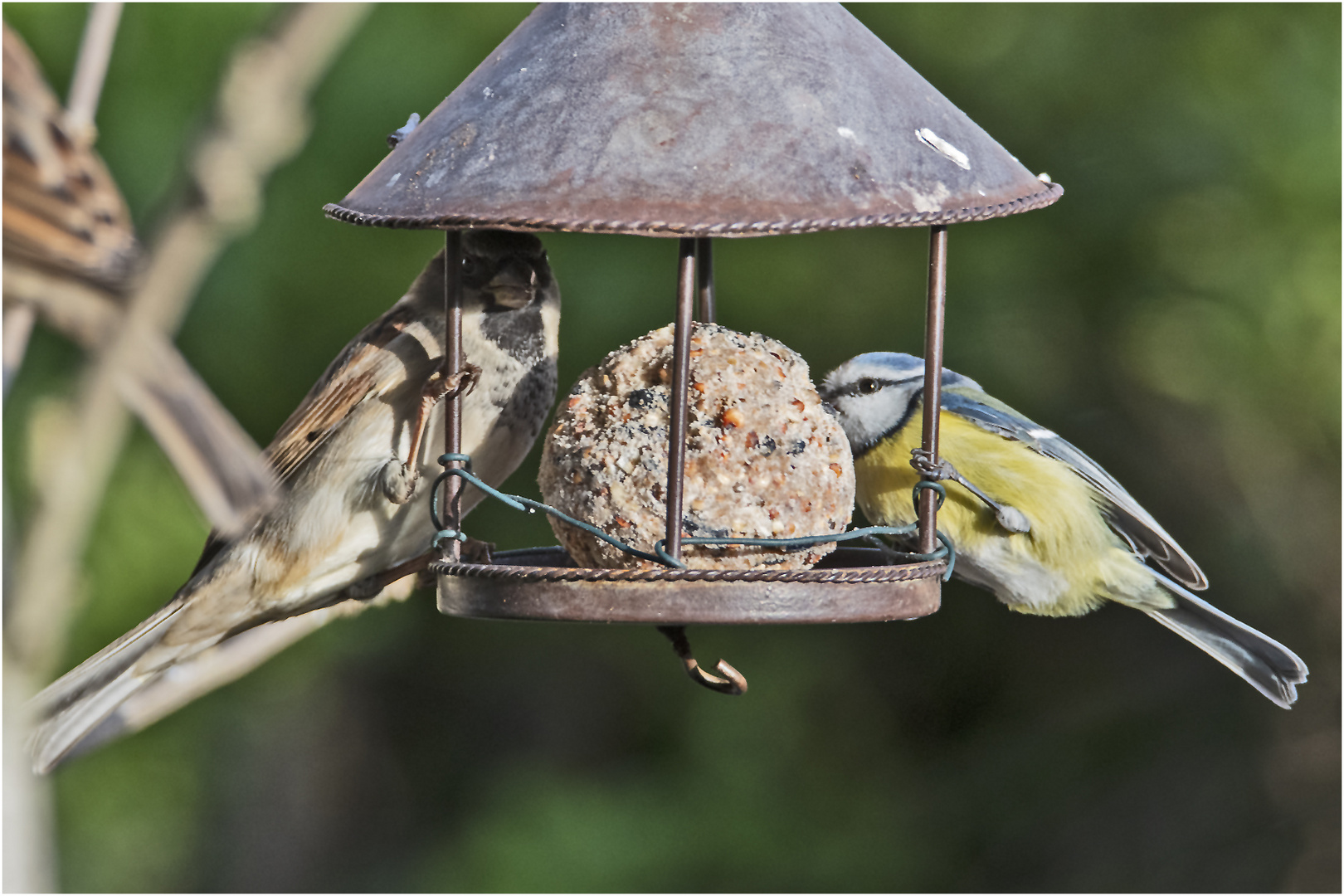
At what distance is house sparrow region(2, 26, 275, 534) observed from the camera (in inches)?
58.9

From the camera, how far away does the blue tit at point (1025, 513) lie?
3.33 m

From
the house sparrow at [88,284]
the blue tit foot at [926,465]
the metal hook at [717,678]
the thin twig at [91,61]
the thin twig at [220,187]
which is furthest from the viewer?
the metal hook at [717,678]

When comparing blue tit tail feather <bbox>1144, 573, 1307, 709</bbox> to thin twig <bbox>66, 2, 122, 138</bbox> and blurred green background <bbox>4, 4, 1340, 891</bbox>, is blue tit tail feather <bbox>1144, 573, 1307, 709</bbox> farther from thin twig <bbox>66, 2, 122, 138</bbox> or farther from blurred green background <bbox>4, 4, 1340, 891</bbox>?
A: thin twig <bbox>66, 2, 122, 138</bbox>

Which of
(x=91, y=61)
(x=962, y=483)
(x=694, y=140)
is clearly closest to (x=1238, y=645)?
(x=962, y=483)

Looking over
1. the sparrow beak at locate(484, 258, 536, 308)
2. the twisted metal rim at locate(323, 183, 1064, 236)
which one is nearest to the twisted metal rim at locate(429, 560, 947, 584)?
the twisted metal rim at locate(323, 183, 1064, 236)

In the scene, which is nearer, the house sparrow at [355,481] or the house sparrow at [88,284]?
the house sparrow at [88,284]

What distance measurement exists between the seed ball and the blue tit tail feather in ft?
4.71

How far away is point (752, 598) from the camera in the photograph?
232 cm

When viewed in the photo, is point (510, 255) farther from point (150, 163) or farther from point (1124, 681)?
point (1124, 681)

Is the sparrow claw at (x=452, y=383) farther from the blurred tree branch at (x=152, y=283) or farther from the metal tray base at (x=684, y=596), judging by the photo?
the blurred tree branch at (x=152, y=283)

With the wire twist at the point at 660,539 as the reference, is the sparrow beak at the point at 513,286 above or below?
above

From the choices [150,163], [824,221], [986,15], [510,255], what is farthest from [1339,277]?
[150,163]

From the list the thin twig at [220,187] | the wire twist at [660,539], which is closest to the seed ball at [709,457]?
the wire twist at [660,539]

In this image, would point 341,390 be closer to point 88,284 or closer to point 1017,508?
point 88,284
